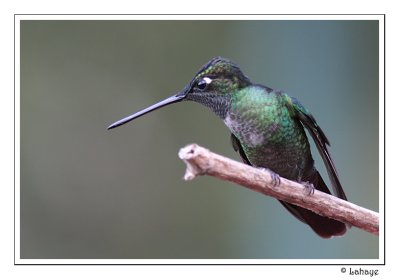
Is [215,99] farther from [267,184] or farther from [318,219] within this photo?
[318,219]

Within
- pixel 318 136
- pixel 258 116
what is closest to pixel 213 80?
pixel 258 116

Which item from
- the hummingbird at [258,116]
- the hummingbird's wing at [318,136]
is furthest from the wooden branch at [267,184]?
the hummingbird's wing at [318,136]

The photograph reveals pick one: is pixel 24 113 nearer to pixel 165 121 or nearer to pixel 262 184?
pixel 165 121

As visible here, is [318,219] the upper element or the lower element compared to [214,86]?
lower

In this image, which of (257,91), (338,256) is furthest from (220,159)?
(338,256)

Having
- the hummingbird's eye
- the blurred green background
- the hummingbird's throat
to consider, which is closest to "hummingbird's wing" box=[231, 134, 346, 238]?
the hummingbird's throat

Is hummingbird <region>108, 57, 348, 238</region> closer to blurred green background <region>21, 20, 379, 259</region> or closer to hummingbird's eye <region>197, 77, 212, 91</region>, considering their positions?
hummingbird's eye <region>197, 77, 212, 91</region>
